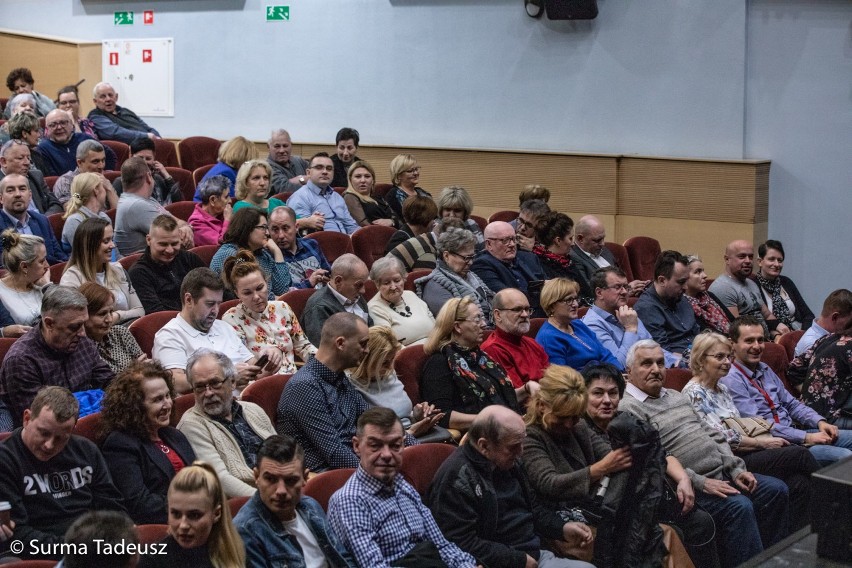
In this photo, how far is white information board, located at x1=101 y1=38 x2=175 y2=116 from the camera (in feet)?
30.2

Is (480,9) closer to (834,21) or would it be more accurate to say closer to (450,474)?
(834,21)

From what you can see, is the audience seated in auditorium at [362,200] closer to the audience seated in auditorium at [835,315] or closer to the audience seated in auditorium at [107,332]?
the audience seated in auditorium at [835,315]

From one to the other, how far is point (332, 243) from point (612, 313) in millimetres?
1492

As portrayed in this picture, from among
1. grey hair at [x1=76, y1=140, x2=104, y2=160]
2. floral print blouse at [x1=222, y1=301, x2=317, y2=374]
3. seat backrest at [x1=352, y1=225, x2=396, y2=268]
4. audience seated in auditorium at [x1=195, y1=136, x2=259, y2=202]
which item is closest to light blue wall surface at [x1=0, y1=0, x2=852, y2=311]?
audience seated in auditorium at [x1=195, y1=136, x2=259, y2=202]

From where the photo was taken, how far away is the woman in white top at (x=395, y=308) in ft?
14.7

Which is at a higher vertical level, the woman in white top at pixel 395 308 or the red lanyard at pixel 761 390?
the woman in white top at pixel 395 308

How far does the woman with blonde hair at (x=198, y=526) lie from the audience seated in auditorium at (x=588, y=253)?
331cm

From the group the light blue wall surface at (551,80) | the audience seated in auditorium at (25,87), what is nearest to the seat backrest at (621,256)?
the light blue wall surface at (551,80)

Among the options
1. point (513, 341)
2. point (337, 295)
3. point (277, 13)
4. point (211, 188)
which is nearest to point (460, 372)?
point (513, 341)

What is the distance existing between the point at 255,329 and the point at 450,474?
48.5 inches

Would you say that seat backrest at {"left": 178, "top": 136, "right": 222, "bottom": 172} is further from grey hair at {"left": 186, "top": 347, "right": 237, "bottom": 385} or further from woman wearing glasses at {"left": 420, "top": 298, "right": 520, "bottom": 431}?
grey hair at {"left": 186, "top": 347, "right": 237, "bottom": 385}

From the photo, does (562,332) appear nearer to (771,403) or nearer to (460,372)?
(460,372)

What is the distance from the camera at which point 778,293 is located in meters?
6.08

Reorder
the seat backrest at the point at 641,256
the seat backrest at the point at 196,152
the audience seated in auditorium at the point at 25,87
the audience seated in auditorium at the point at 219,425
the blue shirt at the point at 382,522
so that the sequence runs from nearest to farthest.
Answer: the blue shirt at the point at 382,522 < the audience seated in auditorium at the point at 219,425 < the seat backrest at the point at 641,256 < the audience seated in auditorium at the point at 25,87 < the seat backrest at the point at 196,152
